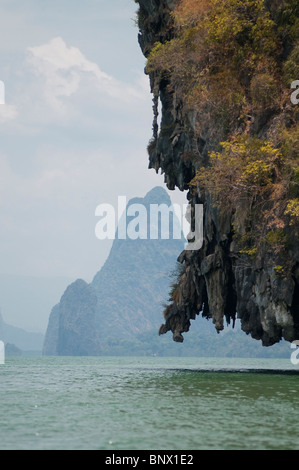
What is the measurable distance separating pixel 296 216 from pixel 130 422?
1583 centimetres

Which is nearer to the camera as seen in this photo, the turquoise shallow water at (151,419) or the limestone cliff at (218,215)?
the turquoise shallow water at (151,419)

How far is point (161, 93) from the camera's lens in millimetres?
45250

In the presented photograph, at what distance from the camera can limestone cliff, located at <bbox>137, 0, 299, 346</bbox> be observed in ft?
105

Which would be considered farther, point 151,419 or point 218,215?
point 218,215

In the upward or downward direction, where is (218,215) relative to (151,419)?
upward

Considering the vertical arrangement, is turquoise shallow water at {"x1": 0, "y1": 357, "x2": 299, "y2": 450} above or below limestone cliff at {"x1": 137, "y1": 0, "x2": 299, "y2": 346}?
below

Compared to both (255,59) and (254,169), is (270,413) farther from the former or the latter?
(255,59)

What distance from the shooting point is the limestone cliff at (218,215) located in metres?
31.9

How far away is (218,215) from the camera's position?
37.3 metres

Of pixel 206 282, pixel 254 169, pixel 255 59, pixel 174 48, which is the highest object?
pixel 174 48

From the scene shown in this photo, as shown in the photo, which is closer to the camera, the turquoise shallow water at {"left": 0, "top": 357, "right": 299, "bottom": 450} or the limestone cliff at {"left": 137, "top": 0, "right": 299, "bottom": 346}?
the turquoise shallow water at {"left": 0, "top": 357, "right": 299, "bottom": 450}

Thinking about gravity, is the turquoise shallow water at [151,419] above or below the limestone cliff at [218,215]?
below
